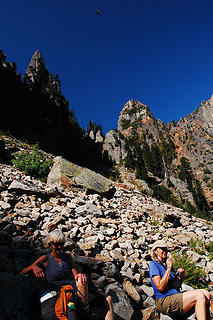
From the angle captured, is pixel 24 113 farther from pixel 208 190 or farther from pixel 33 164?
pixel 208 190

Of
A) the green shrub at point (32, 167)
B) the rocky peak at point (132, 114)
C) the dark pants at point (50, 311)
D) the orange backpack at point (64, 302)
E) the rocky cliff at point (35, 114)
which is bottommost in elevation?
the dark pants at point (50, 311)

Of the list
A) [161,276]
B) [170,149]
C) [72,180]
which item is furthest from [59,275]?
[170,149]

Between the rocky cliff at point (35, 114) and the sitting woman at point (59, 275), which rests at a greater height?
the rocky cliff at point (35, 114)

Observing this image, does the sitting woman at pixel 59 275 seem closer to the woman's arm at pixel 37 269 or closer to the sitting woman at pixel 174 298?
the woman's arm at pixel 37 269

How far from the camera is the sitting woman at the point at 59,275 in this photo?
187cm

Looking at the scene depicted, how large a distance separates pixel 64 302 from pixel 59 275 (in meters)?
0.48

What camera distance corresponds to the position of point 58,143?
29.2 metres

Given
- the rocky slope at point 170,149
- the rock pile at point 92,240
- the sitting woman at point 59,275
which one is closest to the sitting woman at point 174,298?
the rock pile at point 92,240

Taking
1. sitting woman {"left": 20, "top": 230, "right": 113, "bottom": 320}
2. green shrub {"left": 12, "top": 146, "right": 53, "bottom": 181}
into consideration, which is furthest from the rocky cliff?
sitting woman {"left": 20, "top": 230, "right": 113, "bottom": 320}

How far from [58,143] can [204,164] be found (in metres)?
75.1

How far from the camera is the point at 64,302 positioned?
6.00 feet

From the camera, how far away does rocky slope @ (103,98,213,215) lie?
5975 centimetres

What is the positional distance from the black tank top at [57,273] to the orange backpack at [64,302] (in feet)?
1.01

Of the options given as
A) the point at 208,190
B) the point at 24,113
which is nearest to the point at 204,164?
the point at 208,190
